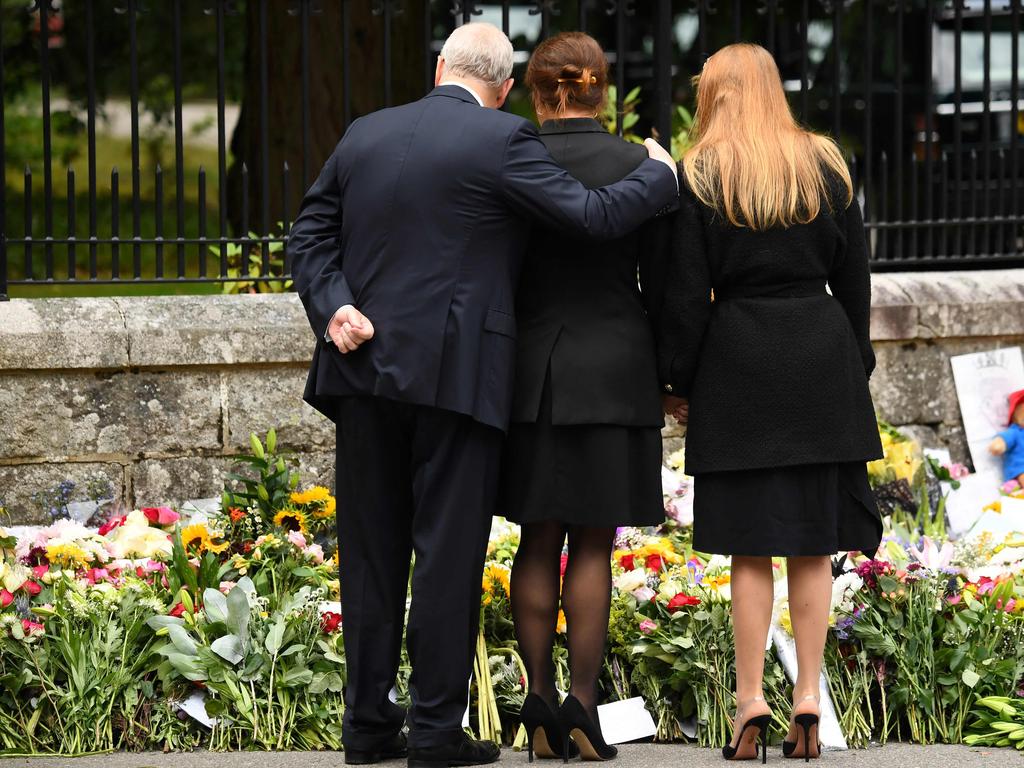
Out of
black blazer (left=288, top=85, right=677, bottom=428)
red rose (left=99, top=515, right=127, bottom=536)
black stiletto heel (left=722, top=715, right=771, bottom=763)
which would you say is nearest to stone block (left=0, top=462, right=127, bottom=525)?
red rose (left=99, top=515, right=127, bottom=536)

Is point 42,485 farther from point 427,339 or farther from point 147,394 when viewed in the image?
point 427,339

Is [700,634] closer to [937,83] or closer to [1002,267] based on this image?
[1002,267]

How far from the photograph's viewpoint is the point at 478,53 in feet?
11.6

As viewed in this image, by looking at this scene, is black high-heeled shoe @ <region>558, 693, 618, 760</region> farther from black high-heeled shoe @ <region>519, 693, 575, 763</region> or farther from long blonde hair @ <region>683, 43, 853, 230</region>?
long blonde hair @ <region>683, 43, 853, 230</region>

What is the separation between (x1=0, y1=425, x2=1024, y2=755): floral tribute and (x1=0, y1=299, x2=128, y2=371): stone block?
3.17ft

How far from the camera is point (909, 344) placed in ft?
19.7

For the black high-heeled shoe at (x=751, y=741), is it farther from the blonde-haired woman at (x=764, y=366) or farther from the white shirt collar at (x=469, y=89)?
the white shirt collar at (x=469, y=89)

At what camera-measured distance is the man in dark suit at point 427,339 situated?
3.42 meters

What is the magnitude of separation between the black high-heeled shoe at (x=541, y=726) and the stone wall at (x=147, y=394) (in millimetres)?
2090

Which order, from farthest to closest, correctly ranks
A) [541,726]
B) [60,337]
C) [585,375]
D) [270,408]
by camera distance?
1. [270,408]
2. [60,337]
3. [541,726]
4. [585,375]

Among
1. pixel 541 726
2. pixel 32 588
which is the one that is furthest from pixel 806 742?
pixel 32 588

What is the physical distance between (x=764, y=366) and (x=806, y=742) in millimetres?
950

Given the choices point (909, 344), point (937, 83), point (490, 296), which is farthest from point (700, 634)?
point (937, 83)

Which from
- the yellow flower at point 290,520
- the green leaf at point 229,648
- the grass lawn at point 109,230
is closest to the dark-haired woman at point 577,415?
the green leaf at point 229,648
